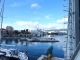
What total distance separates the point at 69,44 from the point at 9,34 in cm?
13802

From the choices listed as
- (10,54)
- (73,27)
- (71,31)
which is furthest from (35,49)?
(73,27)

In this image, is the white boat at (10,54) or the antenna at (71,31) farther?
the white boat at (10,54)

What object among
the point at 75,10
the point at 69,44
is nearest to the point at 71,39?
the point at 69,44

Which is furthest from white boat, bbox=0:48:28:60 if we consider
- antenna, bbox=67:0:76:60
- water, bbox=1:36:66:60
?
antenna, bbox=67:0:76:60

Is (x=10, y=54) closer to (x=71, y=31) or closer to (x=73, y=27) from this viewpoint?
(x=71, y=31)

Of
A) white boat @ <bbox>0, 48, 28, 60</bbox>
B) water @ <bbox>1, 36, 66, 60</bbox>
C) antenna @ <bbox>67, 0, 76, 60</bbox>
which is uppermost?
antenna @ <bbox>67, 0, 76, 60</bbox>

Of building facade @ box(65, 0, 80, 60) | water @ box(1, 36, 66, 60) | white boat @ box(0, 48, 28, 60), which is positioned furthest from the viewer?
water @ box(1, 36, 66, 60)

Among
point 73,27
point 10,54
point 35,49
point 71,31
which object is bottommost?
point 35,49

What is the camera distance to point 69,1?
9.12 meters

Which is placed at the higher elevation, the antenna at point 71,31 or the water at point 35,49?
the antenna at point 71,31

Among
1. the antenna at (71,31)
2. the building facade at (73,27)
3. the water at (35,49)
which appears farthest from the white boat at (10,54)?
the building facade at (73,27)

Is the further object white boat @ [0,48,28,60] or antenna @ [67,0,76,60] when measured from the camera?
white boat @ [0,48,28,60]

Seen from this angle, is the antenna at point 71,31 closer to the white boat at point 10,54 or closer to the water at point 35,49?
the water at point 35,49

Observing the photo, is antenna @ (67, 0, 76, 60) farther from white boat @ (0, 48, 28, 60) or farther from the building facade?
white boat @ (0, 48, 28, 60)
